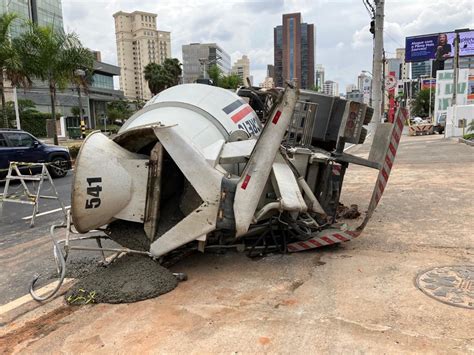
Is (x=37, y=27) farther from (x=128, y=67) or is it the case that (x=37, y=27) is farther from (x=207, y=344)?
(x=128, y=67)

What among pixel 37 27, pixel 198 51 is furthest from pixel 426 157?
pixel 198 51

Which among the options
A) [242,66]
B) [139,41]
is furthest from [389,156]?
[242,66]

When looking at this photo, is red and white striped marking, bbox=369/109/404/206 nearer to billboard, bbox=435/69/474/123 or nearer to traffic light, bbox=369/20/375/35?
traffic light, bbox=369/20/375/35

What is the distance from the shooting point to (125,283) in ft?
14.3

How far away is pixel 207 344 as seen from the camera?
330cm

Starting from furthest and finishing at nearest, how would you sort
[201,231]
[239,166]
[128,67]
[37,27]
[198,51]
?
[128,67], [198,51], [37,27], [239,166], [201,231]

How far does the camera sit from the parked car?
1336 cm

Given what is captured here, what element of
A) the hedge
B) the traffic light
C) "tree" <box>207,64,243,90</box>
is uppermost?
"tree" <box>207,64,243,90</box>

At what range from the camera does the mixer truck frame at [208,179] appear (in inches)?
171

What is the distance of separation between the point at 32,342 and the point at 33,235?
3852 mm

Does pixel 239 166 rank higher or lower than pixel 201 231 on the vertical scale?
higher

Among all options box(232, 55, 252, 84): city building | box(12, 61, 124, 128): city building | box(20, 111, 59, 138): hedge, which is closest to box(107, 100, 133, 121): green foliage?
box(12, 61, 124, 128): city building

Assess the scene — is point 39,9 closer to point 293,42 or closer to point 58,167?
point 293,42

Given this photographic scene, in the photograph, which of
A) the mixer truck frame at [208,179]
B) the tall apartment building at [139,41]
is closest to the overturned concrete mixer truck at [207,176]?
the mixer truck frame at [208,179]
